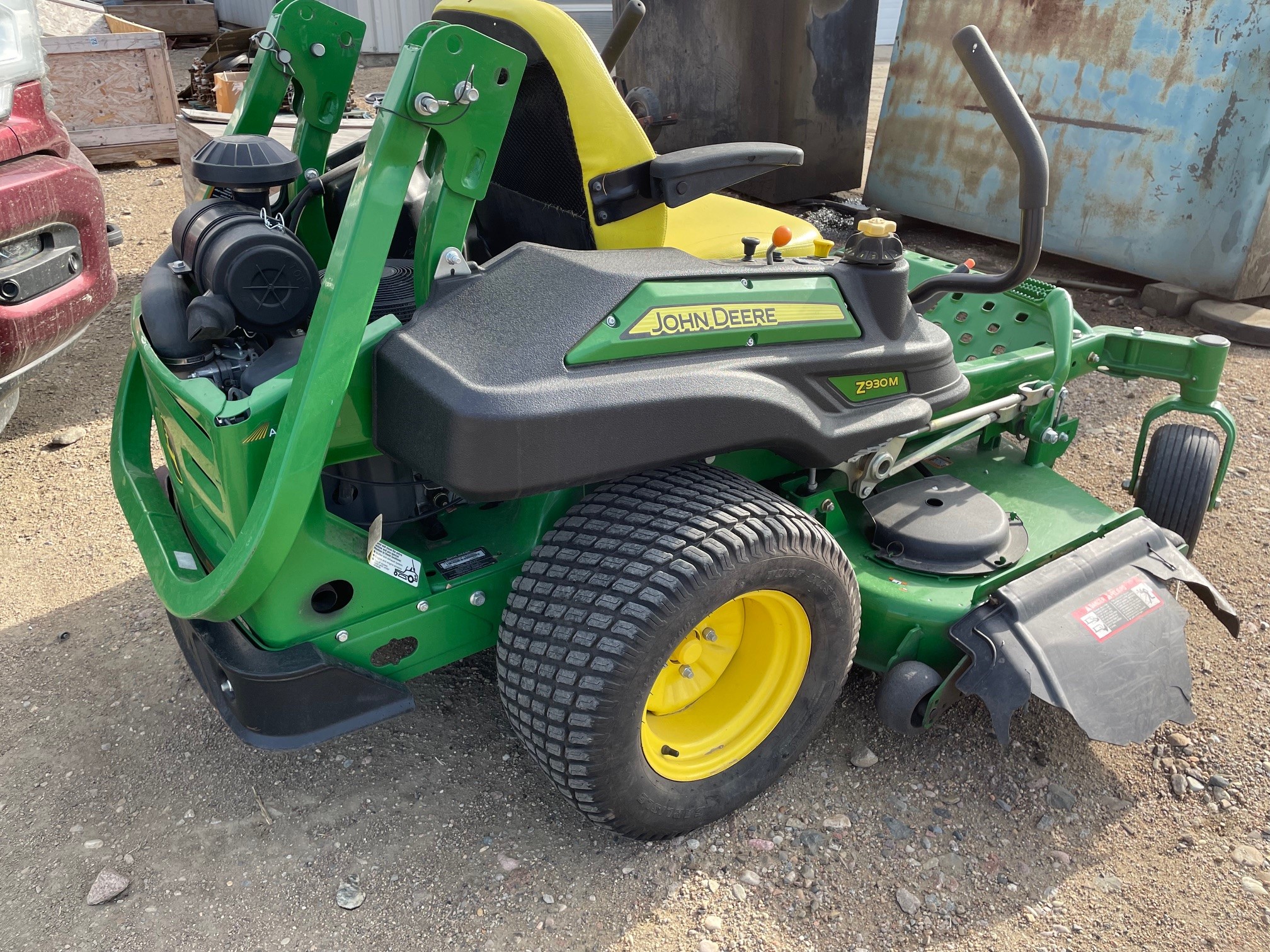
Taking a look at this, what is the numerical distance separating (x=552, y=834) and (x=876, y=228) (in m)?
1.45

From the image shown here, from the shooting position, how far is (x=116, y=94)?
266 inches

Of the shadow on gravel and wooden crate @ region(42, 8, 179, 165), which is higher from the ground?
wooden crate @ region(42, 8, 179, 165)

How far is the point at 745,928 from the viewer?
1968 mm

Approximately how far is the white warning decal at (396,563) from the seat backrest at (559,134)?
759 mm

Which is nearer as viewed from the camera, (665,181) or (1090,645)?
(665,181)

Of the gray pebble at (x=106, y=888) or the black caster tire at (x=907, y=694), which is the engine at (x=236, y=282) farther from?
the black caster tire at (x=907, y=694)

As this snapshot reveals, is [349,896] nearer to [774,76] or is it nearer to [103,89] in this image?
[774,76]

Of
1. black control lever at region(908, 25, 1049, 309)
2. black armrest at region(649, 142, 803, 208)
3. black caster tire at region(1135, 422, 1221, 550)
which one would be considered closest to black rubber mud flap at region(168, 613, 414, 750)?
black armrest at region(649, 142, 803, 208)

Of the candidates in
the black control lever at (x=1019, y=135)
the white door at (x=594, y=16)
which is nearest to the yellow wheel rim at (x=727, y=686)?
the black control lever at (x=1019, y=135)

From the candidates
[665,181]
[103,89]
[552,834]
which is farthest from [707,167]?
[103,89]

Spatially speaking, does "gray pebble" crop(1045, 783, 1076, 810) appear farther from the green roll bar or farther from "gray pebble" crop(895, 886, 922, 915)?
the green roll bar

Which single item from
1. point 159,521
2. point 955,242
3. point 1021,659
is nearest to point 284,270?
point 159,521

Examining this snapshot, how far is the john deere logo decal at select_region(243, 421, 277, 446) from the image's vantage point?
1756 mm

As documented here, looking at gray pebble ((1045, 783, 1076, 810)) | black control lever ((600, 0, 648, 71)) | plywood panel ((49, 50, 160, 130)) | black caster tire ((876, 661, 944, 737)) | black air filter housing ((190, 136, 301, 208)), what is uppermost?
black control lever ((600, 0, 648, 71))
